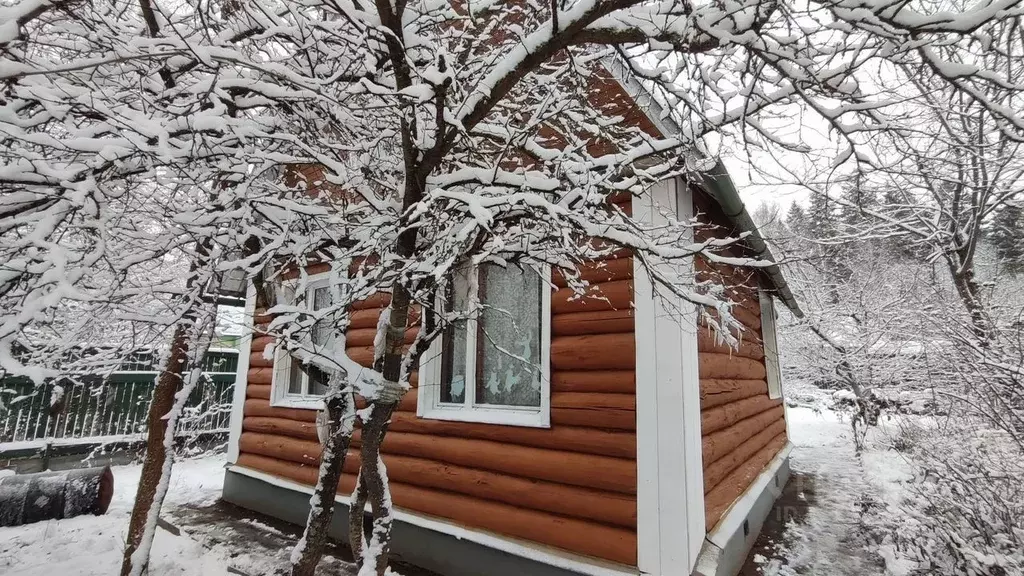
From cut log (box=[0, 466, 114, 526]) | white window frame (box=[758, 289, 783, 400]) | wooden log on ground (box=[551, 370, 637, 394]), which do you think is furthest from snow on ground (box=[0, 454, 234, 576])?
white window frame (box=[758, 289, 783, 400])

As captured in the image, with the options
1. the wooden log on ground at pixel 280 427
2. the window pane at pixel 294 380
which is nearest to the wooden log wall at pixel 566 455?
the wooden log on ground at pixel 280 427

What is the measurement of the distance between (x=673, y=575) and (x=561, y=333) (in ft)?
6.07

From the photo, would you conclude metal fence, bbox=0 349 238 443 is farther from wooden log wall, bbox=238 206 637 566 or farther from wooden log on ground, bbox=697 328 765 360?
wooden log on ground, bbox=697 328 765 360

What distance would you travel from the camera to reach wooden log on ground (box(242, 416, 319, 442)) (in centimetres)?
553

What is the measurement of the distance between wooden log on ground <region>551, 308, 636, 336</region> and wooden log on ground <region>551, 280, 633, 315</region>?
0.13 feet

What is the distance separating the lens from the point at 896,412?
5.41 metres

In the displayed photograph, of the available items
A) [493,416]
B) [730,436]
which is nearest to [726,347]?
[730,436]

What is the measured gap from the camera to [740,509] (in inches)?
171

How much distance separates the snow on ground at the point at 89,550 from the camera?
158 inches

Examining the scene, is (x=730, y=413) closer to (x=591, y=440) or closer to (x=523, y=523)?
(x=591, y=440)

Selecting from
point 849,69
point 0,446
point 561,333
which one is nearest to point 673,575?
point 561,333

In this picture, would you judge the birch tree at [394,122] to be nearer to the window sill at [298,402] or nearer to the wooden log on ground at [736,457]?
the wooden log on ground at [736,457]

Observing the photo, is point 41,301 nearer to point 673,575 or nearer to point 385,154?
point 385,154

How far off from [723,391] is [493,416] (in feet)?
7.87
